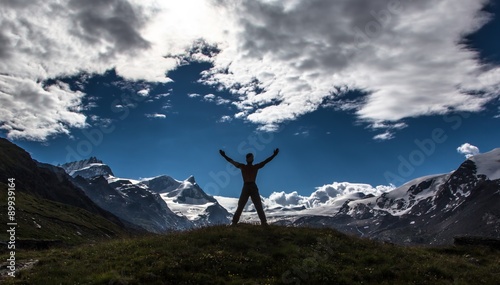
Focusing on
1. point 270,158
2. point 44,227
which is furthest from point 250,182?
point 44,227

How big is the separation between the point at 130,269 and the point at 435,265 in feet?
43.7

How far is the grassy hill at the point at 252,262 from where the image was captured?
50.7 feet

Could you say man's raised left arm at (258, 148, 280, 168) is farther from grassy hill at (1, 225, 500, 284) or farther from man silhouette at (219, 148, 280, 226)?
grassy hill at (1, 225, 500, 284)

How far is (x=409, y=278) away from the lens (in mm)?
16375

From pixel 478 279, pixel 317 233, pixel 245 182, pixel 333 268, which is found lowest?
pixel 478 279

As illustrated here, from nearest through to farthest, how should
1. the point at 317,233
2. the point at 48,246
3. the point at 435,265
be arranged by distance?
the point at 435,265, the point at 317,233, the point at 48,246

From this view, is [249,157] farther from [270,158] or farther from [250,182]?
[250,182]

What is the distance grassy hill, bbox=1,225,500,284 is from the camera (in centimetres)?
1545

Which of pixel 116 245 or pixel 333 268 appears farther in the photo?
pixel 116 245

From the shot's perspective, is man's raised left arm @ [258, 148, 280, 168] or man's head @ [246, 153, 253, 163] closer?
man's raised left arm @ [258, 148, 280, 168]

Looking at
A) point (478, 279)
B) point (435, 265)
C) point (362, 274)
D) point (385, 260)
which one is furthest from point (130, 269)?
point (478, 279)

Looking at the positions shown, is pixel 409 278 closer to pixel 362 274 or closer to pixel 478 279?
pixel 362 274

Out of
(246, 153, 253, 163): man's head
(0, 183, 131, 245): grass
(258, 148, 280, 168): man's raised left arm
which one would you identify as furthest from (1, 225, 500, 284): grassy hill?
(0, 183, 131, 245): grass

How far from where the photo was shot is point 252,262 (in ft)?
56.2
